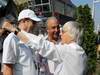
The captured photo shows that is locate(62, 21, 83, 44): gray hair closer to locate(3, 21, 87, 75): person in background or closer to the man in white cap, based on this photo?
locate(3, 21, 87, 75): person in background

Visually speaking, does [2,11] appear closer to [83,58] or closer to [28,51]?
[28,51]

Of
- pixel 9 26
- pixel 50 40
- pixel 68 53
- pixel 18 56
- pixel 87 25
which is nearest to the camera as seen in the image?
pixel 9 26

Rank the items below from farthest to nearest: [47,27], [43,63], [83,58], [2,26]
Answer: [47,27] → [43,63] → [83,58] → [2,26]

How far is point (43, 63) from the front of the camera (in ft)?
17.4

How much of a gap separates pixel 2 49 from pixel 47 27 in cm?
116

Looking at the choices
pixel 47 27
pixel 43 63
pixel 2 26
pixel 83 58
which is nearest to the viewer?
pixel 2 26

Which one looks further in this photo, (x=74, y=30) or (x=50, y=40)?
(x=50, y=40)

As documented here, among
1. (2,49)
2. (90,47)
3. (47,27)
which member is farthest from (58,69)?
(90,47)

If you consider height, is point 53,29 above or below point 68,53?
above

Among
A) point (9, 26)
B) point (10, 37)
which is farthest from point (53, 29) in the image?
point (9, 26)

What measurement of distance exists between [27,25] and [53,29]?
3.48 ft

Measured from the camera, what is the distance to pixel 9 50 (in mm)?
4488

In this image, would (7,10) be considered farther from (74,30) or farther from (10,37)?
(74,30)

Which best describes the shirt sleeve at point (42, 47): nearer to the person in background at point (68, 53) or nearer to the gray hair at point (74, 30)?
the person in background at point (68, 53)
